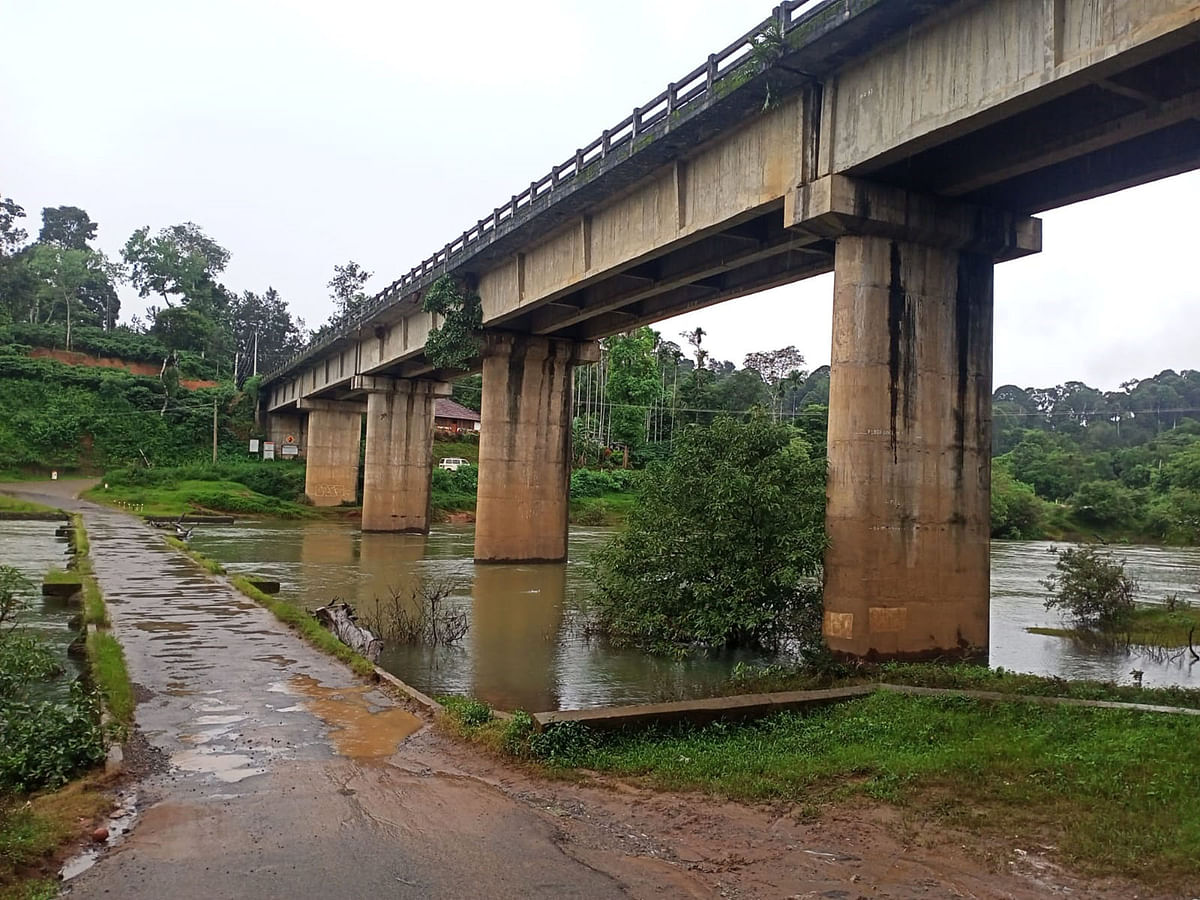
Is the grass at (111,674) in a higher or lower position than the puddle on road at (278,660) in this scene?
higher

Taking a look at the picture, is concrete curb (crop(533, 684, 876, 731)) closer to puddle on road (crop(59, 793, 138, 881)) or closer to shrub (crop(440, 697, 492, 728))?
shrub (crop(440, 697, 492, 728))

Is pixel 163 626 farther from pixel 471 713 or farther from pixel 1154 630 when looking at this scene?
pixel 1154 630

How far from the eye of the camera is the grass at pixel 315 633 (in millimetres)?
11539

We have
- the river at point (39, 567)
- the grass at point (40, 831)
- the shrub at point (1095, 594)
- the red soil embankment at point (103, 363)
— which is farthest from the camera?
the red soil embankment at point (103, 363)

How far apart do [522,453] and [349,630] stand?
50.6ft

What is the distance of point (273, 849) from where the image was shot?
5.80 metres

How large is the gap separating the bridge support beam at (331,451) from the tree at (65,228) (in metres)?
66.7

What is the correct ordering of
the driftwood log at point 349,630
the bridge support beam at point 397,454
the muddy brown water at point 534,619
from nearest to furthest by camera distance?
the muddy brown water at point 534,619, the driftwood log at point 349,630, the bridge support beam at point 397,454

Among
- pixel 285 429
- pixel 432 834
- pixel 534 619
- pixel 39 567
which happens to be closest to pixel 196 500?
pixel 285 429

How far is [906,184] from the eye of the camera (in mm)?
14789

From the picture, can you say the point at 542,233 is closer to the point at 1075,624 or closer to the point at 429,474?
the point at 1075,624

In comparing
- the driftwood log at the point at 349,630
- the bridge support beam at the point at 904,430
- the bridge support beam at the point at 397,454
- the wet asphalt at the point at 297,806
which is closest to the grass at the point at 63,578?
the driftwood log at the point at 349,630

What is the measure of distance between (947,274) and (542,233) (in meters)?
11.8

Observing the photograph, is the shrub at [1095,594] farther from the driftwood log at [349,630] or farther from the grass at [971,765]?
the driftwood log at [349,630]
